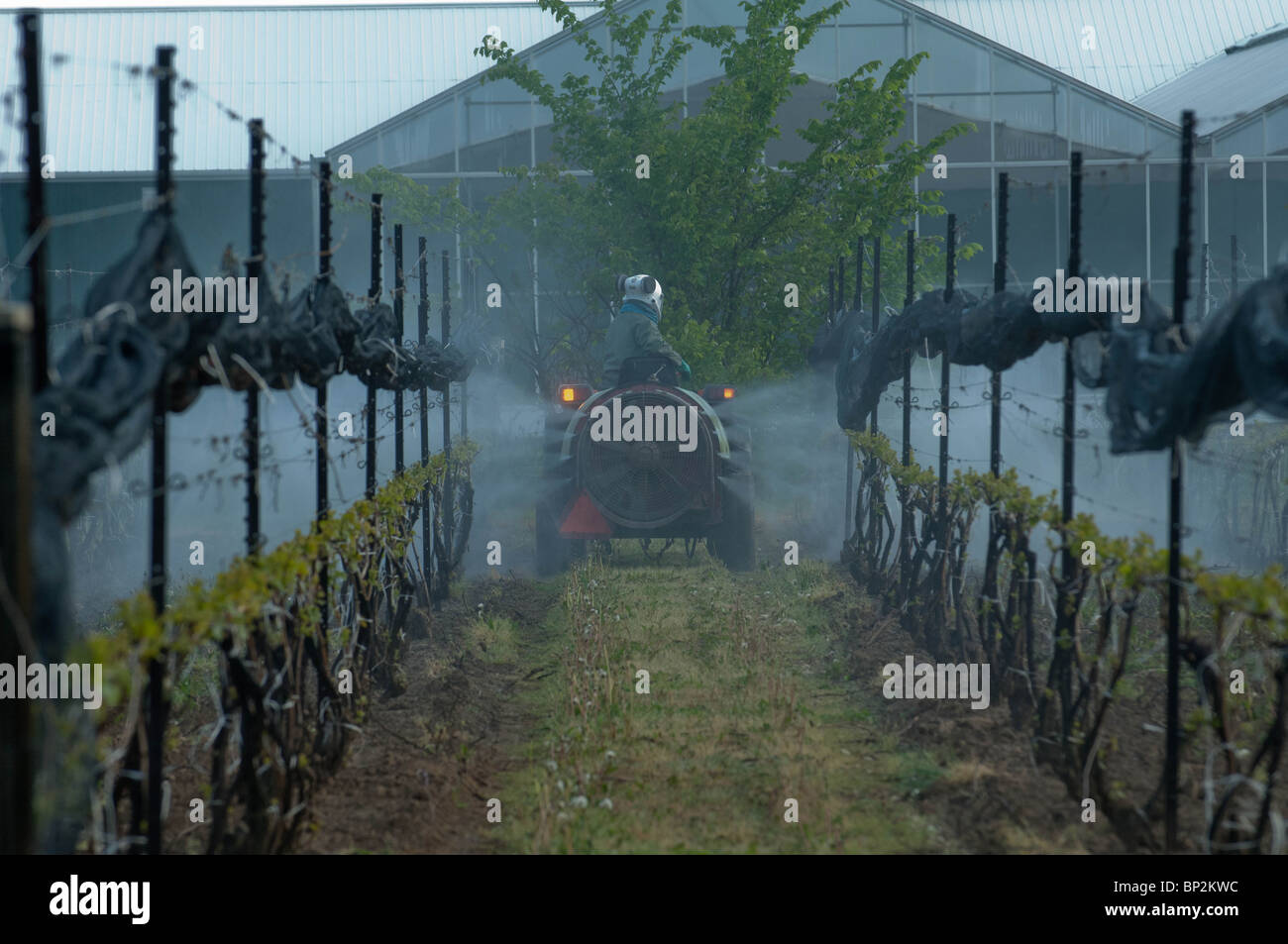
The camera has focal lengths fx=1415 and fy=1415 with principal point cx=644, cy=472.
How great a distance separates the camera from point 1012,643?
8.66 m

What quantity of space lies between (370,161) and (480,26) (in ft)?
29.1

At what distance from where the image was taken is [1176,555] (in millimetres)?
5984

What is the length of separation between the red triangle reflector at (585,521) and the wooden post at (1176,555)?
8176 millimetres

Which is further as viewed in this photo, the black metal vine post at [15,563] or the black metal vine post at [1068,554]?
the black metal vine post at [1068,554]

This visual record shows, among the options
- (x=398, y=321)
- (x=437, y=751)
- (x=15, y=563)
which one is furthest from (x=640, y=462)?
(x=15, y=563)

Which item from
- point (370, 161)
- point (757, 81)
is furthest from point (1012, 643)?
point (370, 161)

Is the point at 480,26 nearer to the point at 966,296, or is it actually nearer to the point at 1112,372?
the point at 966,296

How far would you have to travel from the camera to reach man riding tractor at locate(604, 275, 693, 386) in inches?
565

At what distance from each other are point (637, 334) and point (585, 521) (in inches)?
80.9

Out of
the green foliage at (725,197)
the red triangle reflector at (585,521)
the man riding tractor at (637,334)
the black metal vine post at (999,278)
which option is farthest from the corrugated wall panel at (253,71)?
the black metal vine post at (999,278)

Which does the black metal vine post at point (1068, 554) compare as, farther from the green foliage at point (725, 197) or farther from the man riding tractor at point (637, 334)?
the green foliage at point (725, 197)

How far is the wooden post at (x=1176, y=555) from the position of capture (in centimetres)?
597

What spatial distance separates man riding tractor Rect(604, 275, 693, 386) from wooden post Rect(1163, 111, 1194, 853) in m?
8.31

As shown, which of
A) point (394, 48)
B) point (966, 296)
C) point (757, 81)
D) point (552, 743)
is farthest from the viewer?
point (394, 48)
